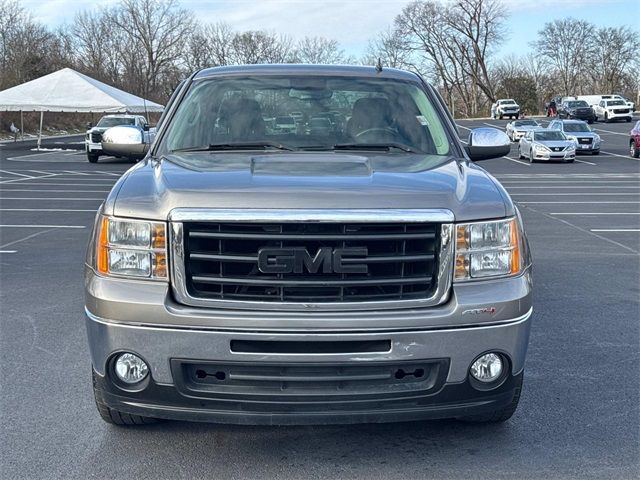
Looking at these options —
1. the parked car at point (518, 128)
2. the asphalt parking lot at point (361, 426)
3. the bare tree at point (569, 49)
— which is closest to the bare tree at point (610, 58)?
the bare tree at point (569, 49)

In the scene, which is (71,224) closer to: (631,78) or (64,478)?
(64,478)

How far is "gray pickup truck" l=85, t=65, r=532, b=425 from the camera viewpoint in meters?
3.40

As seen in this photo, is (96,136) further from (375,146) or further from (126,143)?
(375,146)

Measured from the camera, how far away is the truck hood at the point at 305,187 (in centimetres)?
346

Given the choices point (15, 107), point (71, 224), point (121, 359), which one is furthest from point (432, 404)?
point (15, 107)

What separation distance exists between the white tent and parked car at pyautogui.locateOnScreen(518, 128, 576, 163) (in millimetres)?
16031

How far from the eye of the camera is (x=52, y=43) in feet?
231

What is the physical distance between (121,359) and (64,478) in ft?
2.03

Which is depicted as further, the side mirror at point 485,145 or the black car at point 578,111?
the black car at point 578,111

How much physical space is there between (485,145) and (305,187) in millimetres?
2085

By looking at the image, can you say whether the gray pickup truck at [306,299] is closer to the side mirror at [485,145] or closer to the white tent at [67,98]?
the side mirror at [485,145]

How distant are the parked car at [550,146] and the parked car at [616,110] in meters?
29.0

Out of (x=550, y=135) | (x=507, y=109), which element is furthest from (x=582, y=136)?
(x=507, y=109)

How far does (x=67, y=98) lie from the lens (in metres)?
35.9
